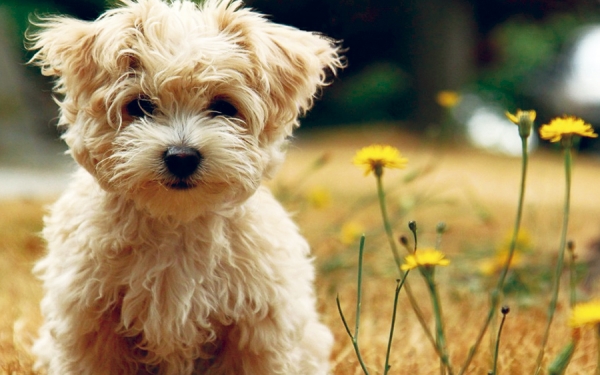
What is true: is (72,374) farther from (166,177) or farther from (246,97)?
(246,97)

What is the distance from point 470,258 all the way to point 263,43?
2543 mm

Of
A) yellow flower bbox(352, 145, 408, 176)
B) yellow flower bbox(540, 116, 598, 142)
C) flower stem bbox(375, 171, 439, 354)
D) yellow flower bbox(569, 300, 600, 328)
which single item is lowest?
flower stem bbox(375, 171, 439, 354)

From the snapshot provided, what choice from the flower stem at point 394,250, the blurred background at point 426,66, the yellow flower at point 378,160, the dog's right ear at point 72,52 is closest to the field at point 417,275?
the flower stem at point 394,250

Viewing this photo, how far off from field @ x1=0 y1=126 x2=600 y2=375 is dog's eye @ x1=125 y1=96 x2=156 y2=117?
0.75 m

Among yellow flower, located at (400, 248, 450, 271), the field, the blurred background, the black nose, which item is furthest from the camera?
the blurred background

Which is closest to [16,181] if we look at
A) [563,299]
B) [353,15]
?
[563,299]

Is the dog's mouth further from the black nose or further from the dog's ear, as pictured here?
the dog's ear

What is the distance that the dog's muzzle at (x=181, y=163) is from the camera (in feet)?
7.84

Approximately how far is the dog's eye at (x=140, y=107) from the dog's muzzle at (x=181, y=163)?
19 cm

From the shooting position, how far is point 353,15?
11438 millimetres

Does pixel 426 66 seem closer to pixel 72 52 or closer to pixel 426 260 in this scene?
pixel 72 52

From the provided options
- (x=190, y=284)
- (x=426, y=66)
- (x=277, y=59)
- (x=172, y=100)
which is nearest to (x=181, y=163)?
(x=172, y=100)

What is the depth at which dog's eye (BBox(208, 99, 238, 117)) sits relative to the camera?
2.55m

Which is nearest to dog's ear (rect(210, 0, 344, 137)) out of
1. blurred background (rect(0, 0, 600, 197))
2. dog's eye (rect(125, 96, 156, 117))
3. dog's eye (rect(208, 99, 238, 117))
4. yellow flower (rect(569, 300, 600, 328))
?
dog's eye (rect(208, 99, 238, 117))
